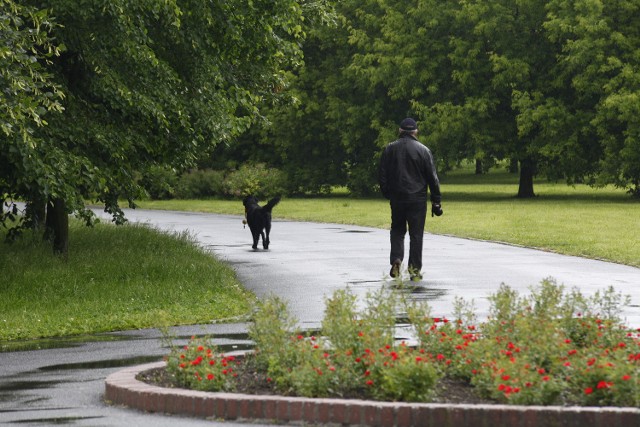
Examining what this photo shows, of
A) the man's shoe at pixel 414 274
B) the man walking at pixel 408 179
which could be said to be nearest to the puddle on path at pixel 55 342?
the man's shoe at pixel 414 274

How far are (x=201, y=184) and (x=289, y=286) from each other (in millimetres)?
45260

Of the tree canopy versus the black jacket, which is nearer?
the black jacket

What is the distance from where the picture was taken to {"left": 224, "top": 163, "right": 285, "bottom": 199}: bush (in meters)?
59.8

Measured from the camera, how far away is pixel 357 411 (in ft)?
25.0

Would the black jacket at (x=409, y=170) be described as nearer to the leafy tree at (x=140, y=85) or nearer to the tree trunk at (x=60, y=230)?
the leafy tree at (x=140, y=85)

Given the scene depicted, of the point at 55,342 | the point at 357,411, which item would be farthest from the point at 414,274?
the point at 357,411

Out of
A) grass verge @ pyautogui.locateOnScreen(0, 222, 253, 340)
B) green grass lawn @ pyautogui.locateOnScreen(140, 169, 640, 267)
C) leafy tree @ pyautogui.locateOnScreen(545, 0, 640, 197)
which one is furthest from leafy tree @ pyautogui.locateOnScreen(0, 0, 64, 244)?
leafy tree @ pyautogui.locateOnScreen(545, 0, 640, 197)

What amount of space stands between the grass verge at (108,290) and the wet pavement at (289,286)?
596 mm

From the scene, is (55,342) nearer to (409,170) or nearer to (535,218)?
(409,170)

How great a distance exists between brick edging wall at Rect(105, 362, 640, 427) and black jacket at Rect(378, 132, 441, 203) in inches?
329

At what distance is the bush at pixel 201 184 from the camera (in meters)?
61.8

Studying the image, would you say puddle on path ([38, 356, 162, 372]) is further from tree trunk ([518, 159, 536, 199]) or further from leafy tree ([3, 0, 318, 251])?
tree trunk ([518, 159, 536, 199])

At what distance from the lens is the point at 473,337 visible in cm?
940

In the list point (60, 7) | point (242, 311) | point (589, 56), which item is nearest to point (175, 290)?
point (242, 311)
